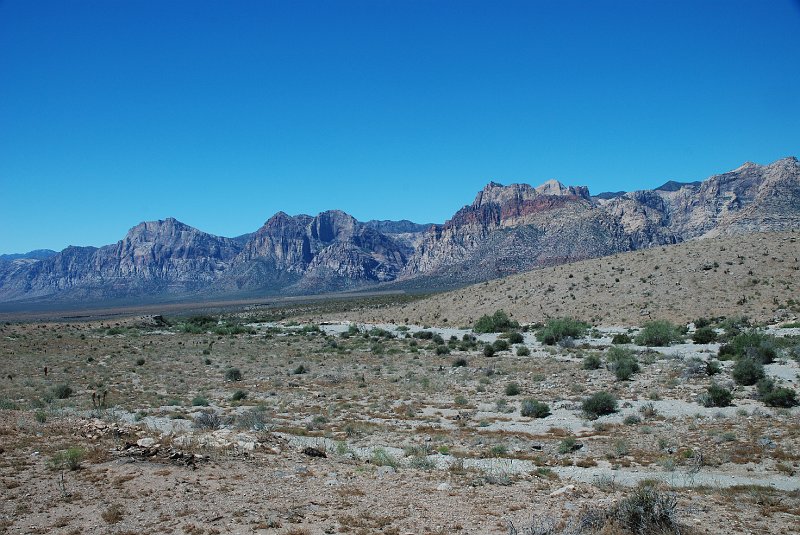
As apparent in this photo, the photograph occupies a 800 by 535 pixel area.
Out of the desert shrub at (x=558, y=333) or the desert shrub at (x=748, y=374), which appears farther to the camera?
the desert shrub at (x=558, y=333)

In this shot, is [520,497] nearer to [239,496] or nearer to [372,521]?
[372,521]

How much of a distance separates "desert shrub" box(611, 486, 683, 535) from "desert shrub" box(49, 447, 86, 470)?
432 inches

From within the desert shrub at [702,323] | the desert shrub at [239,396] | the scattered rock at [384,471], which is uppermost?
the scattered rock at [384,471]

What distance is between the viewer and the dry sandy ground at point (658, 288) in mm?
46000

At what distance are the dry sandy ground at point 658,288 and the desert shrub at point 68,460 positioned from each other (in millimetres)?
45587

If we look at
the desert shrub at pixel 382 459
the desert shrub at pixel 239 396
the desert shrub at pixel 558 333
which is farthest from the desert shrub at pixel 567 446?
the desert shrub at pixel 558 333

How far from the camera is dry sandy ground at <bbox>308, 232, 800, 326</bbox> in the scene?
151 feet

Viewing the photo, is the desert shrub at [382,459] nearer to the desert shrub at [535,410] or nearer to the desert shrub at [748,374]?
the desert shrub at [535,410]

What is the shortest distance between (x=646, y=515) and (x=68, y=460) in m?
11.6

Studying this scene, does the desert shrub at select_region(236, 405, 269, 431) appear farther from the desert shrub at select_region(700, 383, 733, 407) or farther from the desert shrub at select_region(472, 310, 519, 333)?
the desert shrub at select_region(472, 310, 519, 333)

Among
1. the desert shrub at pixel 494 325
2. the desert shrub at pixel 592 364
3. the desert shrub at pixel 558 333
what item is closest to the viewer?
A: the desert shrub at pixel 592 364

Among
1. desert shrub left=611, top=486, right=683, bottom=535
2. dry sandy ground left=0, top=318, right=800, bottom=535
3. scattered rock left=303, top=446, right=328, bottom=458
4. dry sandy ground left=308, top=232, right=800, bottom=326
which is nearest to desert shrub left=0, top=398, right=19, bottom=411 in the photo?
dry sandy ground left=0, top=318, right=800, bottom=535

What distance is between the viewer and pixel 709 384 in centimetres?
2036

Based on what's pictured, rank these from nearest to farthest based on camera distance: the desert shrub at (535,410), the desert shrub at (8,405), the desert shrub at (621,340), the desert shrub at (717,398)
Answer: the desert shrub at (717,398) < the desert shrub at (535,410) < the desert shrub at (8,405) < the desert shrub at (621,340)
